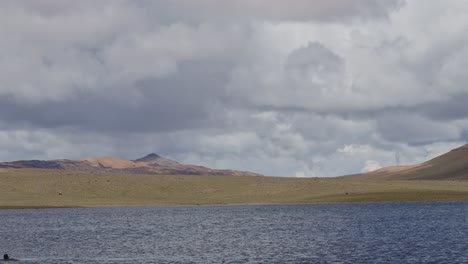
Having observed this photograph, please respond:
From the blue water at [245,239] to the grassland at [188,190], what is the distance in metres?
45.0

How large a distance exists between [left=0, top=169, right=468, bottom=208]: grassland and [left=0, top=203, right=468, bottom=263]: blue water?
45.0m

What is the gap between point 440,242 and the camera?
66875 millimetres

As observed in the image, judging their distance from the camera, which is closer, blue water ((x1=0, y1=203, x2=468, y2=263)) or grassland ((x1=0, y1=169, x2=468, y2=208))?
blue water ((x1=0, y1=203, x2=468, y2=263))

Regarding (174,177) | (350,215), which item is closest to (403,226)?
(350,215)

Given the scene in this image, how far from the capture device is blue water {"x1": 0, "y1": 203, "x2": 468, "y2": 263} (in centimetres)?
5806

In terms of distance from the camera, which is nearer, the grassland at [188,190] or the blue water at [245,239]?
the blue water at [245,239]

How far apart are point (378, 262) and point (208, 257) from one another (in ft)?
45.4

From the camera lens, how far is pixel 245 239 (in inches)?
2913

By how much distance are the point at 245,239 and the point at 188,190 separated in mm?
103915

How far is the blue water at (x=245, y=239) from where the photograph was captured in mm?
58062

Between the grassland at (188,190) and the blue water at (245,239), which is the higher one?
the grassland at (188,190)

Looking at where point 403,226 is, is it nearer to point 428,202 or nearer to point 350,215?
point 350,215

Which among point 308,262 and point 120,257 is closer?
point 308,262

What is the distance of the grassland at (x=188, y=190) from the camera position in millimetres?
157750
